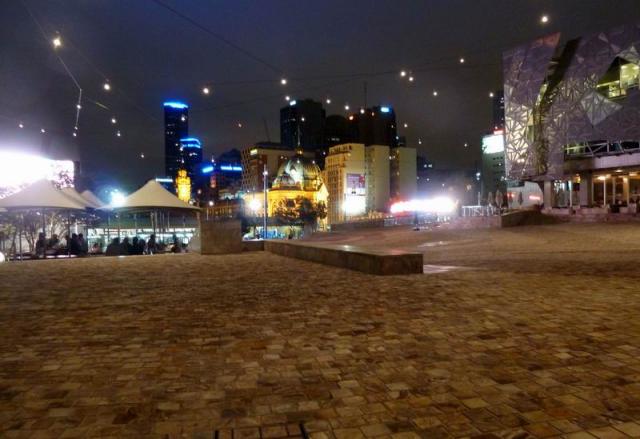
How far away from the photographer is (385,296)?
22.9 ft

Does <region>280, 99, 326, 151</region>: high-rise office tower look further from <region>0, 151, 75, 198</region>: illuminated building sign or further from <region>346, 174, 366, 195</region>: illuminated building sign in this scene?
<region>0, 151, 75, 198</region>: illuminated building sign

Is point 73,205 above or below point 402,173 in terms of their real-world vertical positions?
below

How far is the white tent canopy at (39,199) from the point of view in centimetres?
1571

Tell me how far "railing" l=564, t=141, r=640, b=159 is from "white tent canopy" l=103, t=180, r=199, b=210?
128 feet

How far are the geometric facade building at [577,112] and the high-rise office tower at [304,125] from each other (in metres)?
76.8

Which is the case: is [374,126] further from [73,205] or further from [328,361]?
[328,361]

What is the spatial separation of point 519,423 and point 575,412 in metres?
0.43

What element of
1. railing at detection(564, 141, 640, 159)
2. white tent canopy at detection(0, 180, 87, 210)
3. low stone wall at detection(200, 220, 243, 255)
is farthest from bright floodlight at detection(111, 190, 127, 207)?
railing at detection(564, 141, 640, 159)

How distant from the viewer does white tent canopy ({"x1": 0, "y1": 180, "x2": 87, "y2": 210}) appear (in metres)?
15.7

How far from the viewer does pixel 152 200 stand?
18.0 m

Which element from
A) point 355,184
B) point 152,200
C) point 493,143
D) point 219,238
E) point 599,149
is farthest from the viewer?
point 355,184

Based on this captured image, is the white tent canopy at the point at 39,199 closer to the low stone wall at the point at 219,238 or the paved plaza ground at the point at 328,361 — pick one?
the low stone wall at the point at 219,238

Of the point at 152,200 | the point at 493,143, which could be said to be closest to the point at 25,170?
the point at 152,200

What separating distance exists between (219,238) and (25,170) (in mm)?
16486
